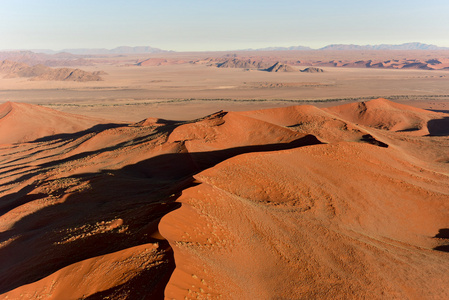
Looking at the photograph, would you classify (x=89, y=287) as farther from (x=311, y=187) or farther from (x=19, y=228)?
(x=311, y=187)

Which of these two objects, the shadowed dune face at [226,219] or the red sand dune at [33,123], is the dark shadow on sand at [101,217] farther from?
the red sand dune at [33,123]

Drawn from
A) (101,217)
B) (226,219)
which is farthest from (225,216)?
(101,217)

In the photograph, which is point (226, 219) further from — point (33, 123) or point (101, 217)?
point (33, 123)

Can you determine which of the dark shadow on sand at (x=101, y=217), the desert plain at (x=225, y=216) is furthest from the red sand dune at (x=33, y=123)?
the dark shadow on sand at (x=101, y=217)

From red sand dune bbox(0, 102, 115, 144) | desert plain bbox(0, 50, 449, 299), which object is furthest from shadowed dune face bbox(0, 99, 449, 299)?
red sand dune bbox(0, 102, 115, 144)

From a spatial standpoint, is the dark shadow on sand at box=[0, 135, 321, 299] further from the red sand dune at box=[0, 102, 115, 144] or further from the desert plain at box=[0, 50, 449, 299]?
the red sand dune at box=[0, 102, 115, 144]

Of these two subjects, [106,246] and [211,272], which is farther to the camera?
[106,246]

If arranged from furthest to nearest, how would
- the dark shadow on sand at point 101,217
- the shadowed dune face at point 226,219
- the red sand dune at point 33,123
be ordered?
1. the red sand dune at point 33,123
2. the dark shadow on sand at point 101,217
3. the shadowed dune face at point 226,219

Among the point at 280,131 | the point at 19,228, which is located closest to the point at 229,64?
the point at 280,131
